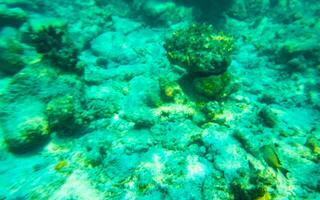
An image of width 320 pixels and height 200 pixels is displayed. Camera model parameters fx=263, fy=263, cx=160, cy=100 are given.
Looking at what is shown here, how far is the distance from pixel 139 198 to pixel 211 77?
335cm

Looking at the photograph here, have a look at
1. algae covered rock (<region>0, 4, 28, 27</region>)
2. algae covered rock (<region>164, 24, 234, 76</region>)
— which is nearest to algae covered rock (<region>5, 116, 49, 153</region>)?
algae covered rock (<region>164, 24, 234, 76</region>)

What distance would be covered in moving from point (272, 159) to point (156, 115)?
2.58m

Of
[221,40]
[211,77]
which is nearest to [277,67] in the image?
[221,40]

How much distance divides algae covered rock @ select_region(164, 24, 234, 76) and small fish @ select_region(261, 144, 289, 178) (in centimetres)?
215

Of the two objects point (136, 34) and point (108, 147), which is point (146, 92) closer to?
point (108, 147)

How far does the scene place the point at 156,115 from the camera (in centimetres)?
605

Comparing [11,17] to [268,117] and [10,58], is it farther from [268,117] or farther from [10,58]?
[268,117]

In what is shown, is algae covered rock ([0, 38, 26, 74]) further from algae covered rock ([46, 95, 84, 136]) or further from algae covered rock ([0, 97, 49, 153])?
algae covered rock ([46, 95, 84, 136])

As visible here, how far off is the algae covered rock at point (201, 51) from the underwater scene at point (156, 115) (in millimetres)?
29

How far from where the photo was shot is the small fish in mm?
5012

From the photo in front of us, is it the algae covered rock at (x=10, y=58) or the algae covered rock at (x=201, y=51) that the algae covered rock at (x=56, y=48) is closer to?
the algae covered rock at (x=10, y=58)

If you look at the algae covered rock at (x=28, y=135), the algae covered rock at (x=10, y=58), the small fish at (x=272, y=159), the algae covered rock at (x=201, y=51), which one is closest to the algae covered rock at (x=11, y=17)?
the algae covered rock at (x=10, y=58)

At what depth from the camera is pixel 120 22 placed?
10.4 m

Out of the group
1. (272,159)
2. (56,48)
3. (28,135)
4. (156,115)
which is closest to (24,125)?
(28,135)
